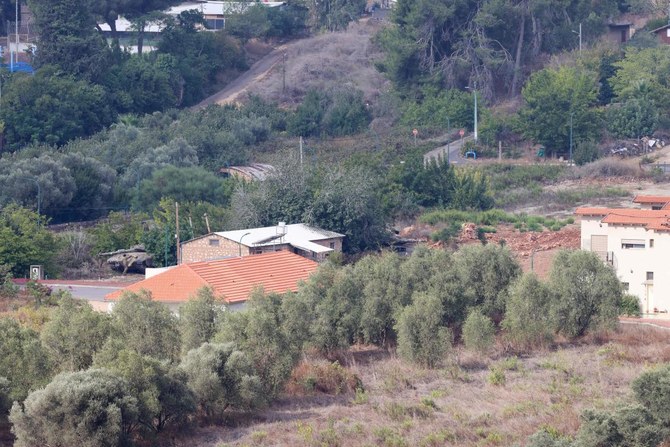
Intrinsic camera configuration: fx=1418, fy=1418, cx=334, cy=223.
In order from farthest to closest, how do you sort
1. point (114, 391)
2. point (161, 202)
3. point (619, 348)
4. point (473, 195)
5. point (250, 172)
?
point (250, 172), point (473, 195), point (161, 202), point (619, 348), point (114, 391)

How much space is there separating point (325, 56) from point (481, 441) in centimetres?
4852

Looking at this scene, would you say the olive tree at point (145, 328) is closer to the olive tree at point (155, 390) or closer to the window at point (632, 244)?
the olive tree at point (155, 390)

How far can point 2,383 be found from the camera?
→ 23219mm

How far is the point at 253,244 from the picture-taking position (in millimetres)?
37688

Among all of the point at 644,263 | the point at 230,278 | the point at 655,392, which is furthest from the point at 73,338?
the point at 644,263

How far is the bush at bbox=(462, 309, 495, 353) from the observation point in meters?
28.4

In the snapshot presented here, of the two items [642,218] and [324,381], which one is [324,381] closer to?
[324,381]

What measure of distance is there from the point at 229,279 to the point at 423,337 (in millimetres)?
6867

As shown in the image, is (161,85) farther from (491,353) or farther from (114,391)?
(114,391)

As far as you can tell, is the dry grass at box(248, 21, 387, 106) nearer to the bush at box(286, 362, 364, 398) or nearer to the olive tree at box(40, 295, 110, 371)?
the bush at box(286, 362, 364, 398)

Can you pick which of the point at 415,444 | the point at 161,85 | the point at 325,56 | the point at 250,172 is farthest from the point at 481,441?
the point at 325,56

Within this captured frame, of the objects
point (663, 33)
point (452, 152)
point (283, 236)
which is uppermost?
point (663, 33)

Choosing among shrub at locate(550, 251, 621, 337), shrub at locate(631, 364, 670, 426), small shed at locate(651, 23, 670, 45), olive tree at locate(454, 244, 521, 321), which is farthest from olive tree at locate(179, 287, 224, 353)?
small shed at locate(651, 23, 670, 45)

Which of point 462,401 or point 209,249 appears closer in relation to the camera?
point 462,401
